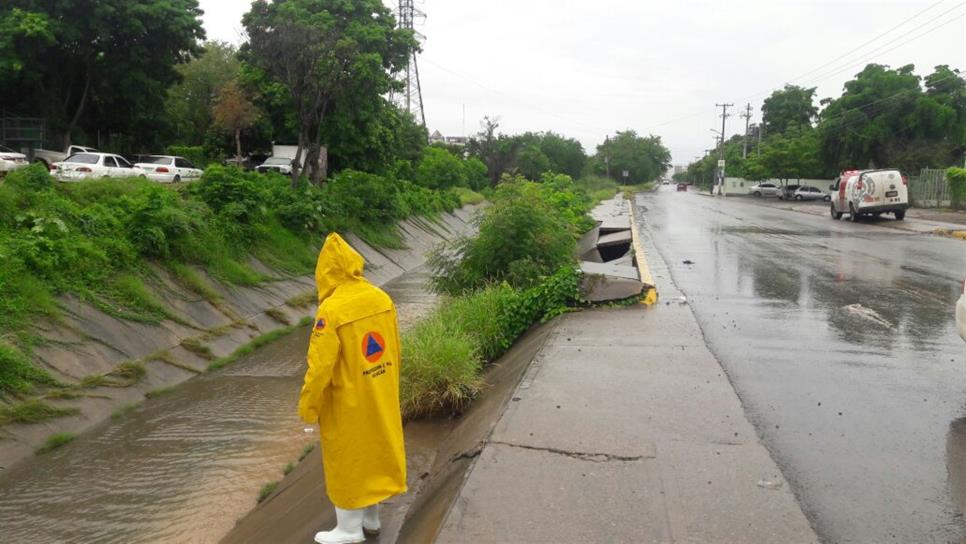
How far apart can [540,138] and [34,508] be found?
81.0 metres

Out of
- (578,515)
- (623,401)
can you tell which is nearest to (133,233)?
(623,401)

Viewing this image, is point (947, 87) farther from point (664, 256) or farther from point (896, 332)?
point (896, 332)

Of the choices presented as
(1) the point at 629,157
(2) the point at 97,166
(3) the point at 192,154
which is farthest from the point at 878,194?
(1) the point at 629,157

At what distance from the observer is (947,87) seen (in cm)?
4881

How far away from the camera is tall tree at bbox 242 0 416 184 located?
24125 millimetres

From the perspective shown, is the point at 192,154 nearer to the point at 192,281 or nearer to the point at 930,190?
the point at 192,281

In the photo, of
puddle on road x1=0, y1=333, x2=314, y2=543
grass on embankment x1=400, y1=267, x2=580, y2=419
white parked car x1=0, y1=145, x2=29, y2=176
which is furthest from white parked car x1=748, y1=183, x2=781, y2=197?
puddle on road x1=0, y1=333, x2=314, y2=543

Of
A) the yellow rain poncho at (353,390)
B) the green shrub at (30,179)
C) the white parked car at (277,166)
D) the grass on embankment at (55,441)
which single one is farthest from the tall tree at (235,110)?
the yellow rain poncho at (353,390)

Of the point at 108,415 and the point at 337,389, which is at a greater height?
the point at 337,389

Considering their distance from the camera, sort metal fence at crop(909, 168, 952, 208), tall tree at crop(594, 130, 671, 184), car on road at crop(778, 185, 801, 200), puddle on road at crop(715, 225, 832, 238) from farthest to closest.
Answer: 1. tall tree at crop(594, 130, 671, 184)
2. car on road at crop(778, 185, 801, 200)
3. metal fence at crop(909, 168, 952, 208)
4. puddle on road at crop(715, 225, 832, 238)

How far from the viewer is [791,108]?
296ft

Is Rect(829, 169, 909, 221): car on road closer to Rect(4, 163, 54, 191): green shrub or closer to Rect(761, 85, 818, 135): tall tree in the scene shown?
Rect(4, 163, 54, 191): green shrub

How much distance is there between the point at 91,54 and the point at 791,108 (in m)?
79.0

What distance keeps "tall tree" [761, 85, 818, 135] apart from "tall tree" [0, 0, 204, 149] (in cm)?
7346
